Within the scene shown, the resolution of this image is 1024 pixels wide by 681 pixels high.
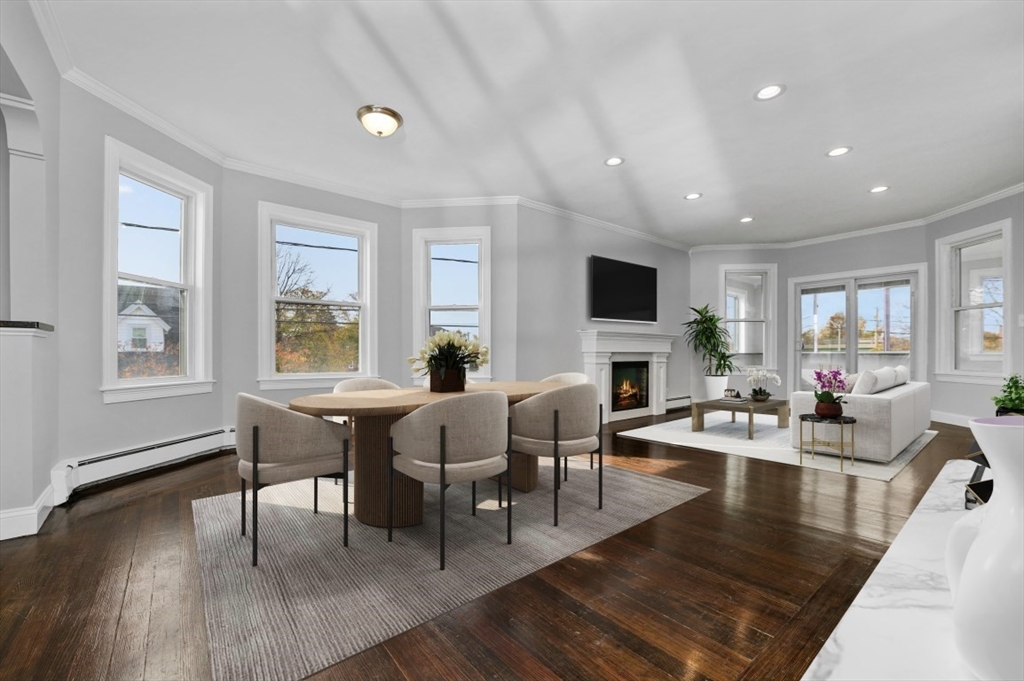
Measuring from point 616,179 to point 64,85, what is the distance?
4.24 metres

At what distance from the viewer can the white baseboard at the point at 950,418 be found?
5586mm

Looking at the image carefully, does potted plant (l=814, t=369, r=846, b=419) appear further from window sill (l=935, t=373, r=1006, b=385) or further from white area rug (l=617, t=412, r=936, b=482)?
window sill (l=935, t=373, r=1006, b=385)

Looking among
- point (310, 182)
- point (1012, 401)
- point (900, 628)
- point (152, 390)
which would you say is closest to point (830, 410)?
point (1012, 401)

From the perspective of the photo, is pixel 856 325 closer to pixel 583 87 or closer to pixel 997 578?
pixel 583 87

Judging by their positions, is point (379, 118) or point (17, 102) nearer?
point (17, 102)

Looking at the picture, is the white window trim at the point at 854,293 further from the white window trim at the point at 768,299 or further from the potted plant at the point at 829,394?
the potted plant at the point at 829,394

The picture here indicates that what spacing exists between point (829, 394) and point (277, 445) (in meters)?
3.97

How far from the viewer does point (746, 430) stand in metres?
5.31

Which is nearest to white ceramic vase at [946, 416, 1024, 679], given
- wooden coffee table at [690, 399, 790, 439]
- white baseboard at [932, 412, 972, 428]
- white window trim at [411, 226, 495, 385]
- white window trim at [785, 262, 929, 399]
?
wooden coffee table at [690, 399, 790, 439]

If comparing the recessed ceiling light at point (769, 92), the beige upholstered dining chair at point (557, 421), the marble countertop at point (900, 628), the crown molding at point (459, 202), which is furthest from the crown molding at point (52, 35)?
the recessed ceiling light at point (769, 92)

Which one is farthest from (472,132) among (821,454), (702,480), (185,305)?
(821,454)

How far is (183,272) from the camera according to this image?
396 centimetres

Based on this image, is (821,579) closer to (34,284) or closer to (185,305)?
(34,284)

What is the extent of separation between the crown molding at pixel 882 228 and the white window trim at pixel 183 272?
266 inches
